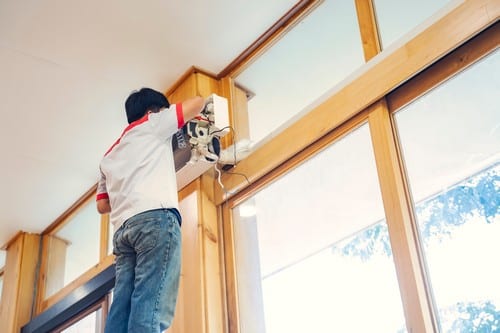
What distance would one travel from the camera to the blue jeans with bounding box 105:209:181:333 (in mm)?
1885

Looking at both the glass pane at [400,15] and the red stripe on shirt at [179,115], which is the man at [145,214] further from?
the glass pane at [400,15]

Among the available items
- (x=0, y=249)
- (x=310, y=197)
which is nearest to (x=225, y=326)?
(x=310, y=197)

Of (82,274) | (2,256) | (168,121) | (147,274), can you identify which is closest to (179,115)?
(168,121)

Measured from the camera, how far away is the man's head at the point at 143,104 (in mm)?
2363

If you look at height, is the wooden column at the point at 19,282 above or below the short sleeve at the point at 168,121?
above

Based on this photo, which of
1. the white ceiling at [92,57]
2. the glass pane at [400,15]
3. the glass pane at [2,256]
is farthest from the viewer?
the glass pane at [2,256]

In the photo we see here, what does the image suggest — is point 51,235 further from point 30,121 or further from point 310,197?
point 310,197

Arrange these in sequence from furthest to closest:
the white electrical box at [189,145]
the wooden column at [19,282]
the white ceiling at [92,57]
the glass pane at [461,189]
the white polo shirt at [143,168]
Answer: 1. the wooden column at [19,282]
2. the white ceiling at [92,57]
3. the white electrical box at [189,145]
4. the white polo shirt at [143,168]
5. the glass pane at [461,189]

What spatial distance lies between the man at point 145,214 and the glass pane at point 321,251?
57cm

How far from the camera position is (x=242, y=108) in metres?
3.01

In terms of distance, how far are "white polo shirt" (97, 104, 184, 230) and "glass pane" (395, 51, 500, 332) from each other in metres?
0.84

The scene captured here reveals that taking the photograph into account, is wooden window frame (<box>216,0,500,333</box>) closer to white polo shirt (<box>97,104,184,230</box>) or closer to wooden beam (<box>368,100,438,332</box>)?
wooden beam (<box>368,100,438,332</box>)

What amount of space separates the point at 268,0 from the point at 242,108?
1.86 ft

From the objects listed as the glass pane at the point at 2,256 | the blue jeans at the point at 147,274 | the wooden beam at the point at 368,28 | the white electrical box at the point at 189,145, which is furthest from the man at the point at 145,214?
the glass pane at the point at 2,256
